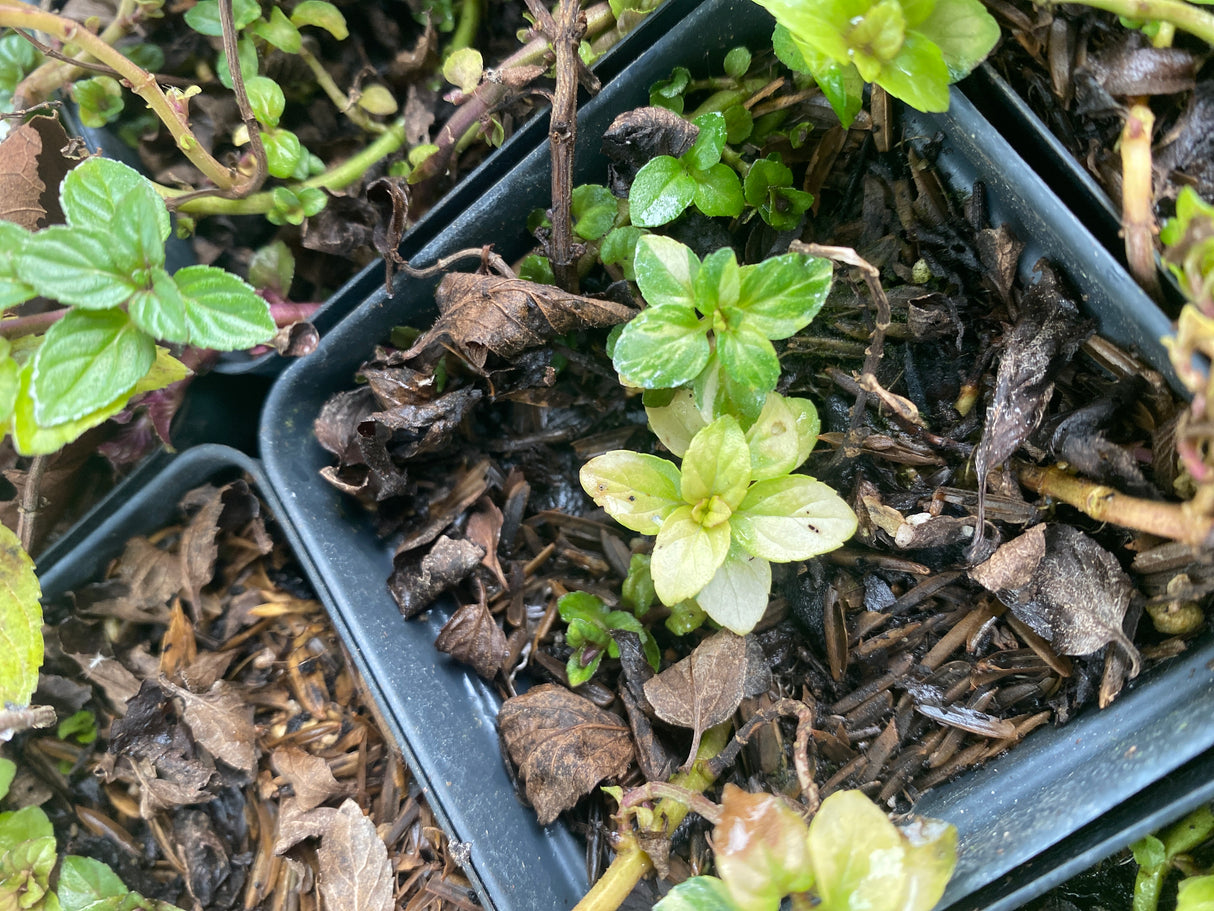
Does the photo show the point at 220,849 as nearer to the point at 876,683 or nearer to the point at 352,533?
the point at 352,533

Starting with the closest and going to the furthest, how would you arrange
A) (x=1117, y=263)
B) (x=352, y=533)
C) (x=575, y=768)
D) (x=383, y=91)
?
(x=1117, y=263) < (x=575, y=768) < (x=352, y=533) < (x=383, y=91)

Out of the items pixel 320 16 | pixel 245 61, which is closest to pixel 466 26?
pixel 320 16

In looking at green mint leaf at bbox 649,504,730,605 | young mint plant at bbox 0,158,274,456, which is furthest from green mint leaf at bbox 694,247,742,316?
young mint plant at bbox 0,158,274,456

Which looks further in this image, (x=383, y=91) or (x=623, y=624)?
(x=383, y=91)

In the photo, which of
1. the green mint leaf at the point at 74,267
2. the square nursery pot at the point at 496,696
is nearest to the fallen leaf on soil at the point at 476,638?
the square nursery pot at the point at 496,696

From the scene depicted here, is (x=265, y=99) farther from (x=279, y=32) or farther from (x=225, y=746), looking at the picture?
(x=225, y=746)

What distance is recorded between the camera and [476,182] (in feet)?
3.18

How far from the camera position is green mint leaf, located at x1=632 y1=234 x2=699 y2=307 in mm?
752

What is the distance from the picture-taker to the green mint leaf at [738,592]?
2.56 ft

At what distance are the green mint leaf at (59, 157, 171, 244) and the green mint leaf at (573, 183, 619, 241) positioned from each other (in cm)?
45

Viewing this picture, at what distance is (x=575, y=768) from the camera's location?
0.89m

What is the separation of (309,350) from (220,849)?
2.22ft

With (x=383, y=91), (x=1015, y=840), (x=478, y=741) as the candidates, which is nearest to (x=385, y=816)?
(x=478, y=741)

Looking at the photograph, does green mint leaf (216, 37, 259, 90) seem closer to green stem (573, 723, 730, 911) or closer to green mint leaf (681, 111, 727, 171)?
green mint leaf (681, 111, 727, 171)
